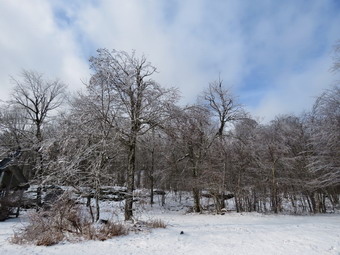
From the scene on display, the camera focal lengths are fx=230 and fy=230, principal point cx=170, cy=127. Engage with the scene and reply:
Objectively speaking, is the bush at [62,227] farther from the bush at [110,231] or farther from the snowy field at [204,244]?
the snowy field at [204,244]

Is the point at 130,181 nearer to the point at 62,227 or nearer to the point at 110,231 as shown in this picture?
the point at 110,231

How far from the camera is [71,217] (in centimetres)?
690

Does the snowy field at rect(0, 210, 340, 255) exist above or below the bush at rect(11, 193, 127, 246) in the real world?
below

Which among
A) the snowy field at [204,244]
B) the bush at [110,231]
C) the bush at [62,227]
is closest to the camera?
the snowy field at [204,244]

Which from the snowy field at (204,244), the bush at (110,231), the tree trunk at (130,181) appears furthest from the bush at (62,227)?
the tree trunk at (130,181)

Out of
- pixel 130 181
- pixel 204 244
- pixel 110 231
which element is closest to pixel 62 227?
pixel 110 231

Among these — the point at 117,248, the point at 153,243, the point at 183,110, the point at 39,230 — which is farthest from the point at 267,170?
the point at 39,230

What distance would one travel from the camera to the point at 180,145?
12039 mm

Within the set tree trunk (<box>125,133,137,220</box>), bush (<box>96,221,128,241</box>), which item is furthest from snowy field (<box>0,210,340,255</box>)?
tree trunk (<box>125,133,137,220</box>)

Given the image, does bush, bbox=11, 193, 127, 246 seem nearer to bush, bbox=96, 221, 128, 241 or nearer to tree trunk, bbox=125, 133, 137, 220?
bush, bbox=96, 221, 128, 241

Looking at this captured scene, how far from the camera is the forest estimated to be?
9.28m

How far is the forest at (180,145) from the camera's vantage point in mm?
9281

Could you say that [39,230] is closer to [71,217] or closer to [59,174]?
[71,217]

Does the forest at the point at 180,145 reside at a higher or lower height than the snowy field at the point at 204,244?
higher
